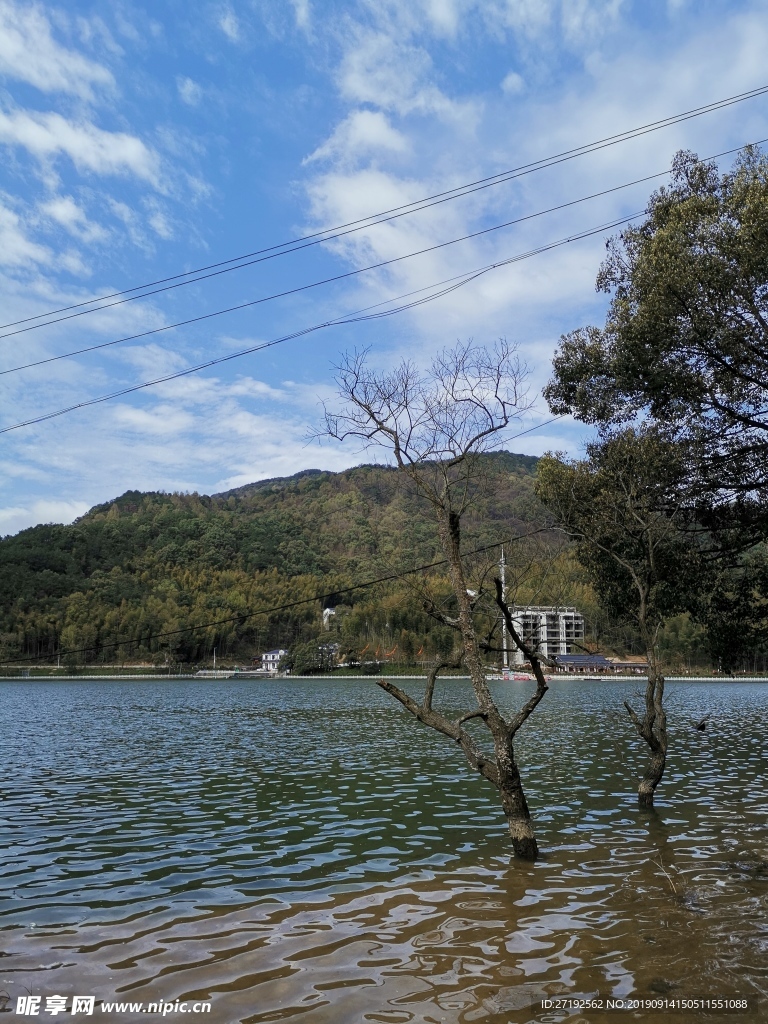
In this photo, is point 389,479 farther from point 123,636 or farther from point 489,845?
point 123,636

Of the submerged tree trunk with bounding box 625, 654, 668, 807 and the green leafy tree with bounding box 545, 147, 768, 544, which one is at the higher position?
the green leafy tree with bounding box 545, 147, 768, 544

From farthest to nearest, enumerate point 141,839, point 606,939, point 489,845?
point 141,839 → point 489,845 → point 606,939

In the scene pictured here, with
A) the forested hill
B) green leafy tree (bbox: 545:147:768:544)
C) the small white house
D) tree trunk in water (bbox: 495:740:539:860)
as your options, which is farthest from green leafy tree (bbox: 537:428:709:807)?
the small white house

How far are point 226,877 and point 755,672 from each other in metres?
118

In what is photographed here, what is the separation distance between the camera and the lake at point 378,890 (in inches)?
223

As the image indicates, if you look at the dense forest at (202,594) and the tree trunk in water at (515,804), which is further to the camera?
the dense forest at (202,594)

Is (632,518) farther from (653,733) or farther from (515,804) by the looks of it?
(515,804)

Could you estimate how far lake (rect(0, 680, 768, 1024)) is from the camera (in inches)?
223

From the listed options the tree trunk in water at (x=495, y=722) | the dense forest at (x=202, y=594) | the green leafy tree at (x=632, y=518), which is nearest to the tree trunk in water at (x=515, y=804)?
the tree trunk in water at (x=495, y=722)

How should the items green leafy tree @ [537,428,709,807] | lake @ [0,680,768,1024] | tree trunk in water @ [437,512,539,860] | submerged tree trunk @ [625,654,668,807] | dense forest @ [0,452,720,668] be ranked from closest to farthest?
lake @ [0,680,768,1024] → tree trunk in water @ [437,512,539,860] → submerged tree trunk @ [625,654,668,807] → green leafy tree @ [537,428,709,807] → dense forest @ [0,452,720,668]

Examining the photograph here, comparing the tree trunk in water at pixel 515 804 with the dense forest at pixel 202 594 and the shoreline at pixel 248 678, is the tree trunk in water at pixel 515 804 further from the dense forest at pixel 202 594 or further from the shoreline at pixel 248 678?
the shoreline at pixel 248 678

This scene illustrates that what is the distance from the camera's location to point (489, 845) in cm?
1027

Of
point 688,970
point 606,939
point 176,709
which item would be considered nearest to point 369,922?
point 606,939

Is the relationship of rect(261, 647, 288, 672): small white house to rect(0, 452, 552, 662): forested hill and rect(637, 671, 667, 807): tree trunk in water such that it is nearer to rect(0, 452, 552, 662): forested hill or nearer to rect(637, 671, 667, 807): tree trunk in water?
rect(0, 452, 552, 662): forested hill
